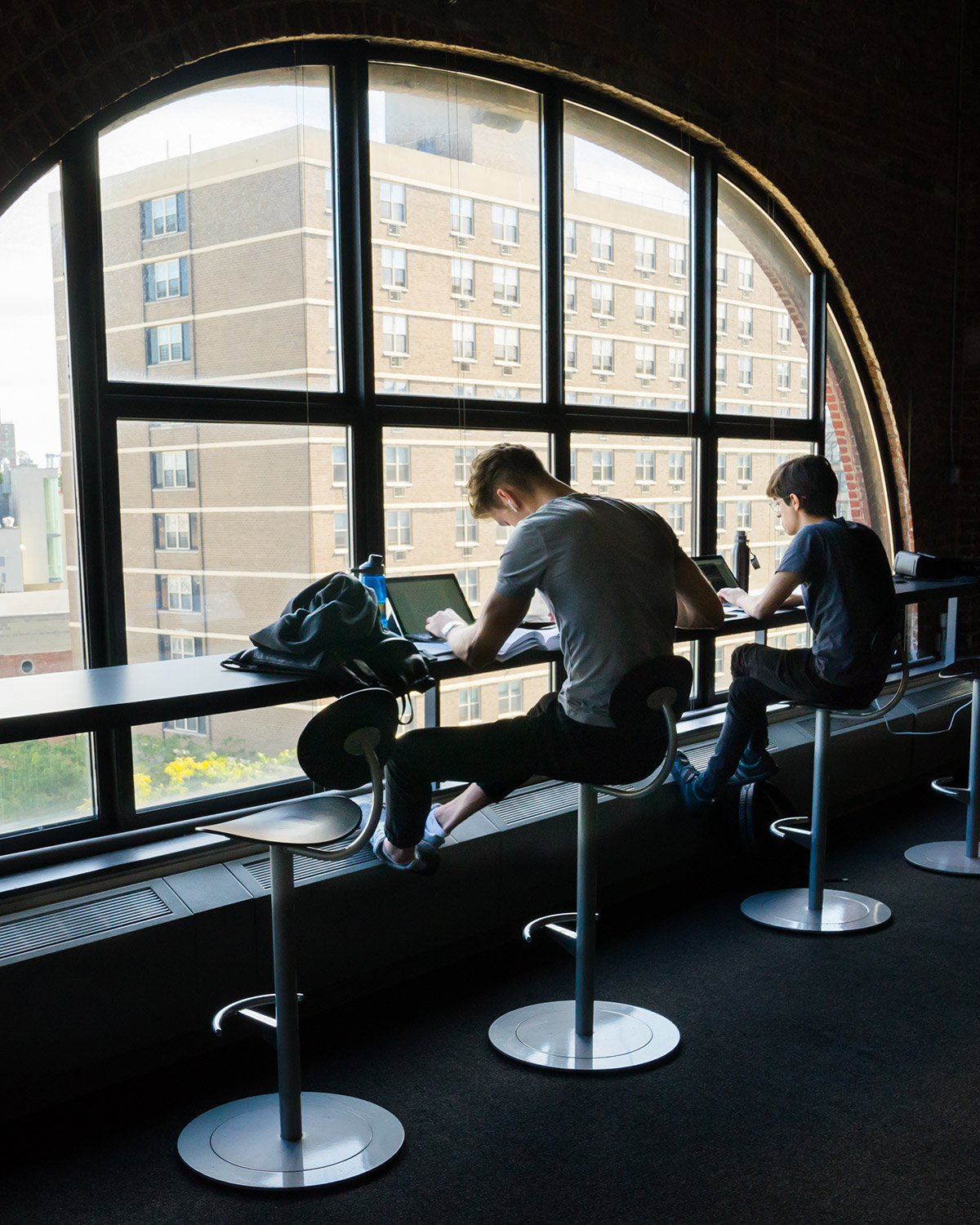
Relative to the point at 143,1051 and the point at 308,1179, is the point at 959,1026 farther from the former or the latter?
the point at 143,1051

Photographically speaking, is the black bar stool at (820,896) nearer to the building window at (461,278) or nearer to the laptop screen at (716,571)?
the laptop screen at (716,571)

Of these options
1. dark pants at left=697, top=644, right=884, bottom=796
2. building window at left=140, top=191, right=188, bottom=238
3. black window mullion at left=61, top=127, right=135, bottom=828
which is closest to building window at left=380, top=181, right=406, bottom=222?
building window at left=140, top=191, right=188, bottom=238

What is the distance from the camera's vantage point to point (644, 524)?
2.71m

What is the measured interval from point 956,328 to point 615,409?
2.65m

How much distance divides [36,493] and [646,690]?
5.65ft

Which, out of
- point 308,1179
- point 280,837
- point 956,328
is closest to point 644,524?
point 280,837

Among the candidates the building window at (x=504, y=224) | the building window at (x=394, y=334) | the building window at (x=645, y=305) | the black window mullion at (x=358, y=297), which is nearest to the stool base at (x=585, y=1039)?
the black window mullion at (x=358, y=297)

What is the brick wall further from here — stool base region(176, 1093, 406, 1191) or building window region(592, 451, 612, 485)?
stool base region(176, 1093, 406, 1191)

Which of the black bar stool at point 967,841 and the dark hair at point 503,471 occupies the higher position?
the dark hair at point 503,471

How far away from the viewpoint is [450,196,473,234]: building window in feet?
12.6

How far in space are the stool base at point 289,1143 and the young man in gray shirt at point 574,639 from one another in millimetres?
723

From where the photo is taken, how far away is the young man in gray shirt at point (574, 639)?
2615 millimetres

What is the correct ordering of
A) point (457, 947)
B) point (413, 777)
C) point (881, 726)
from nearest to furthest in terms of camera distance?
point (413, 777)
point (457, 947)
point (881, 726)

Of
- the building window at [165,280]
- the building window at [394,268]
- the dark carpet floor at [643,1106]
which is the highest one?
the building window at [394,268]
